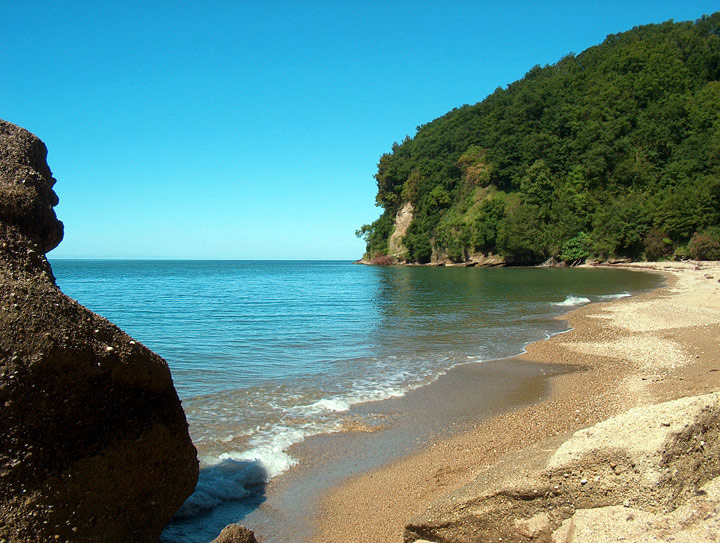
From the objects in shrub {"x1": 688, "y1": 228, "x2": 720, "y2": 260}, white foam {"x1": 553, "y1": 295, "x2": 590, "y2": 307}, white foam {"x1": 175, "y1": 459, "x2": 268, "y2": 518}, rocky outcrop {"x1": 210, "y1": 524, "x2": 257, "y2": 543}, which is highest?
shrub {"x1": 688, "y1": 228, "x2": 720, "y2": 260}

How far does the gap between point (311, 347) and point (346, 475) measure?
1026 centimetres

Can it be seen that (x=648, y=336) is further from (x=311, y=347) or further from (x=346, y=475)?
(x=346, y=475)

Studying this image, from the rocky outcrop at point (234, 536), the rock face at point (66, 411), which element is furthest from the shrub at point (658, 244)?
the rock face at point (66, 411)

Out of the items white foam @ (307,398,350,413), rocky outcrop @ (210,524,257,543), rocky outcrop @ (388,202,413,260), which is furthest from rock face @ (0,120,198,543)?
rocky outcrop @ (388,202,413,260)

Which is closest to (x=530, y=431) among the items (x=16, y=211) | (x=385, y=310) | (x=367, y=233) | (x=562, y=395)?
(x=562, y=395)

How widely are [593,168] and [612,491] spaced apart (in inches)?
3517

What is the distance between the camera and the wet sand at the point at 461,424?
565 centimetres

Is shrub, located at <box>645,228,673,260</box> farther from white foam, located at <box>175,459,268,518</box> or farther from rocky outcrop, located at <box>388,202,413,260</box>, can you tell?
white foam, located at <box>175,459,268,518</box>

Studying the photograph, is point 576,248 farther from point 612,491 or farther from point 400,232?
point 612,491

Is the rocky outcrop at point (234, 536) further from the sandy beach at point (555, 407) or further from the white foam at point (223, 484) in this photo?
the white foam at point (223, 484)

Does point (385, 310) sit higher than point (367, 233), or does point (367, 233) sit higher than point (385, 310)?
point (367, 233)

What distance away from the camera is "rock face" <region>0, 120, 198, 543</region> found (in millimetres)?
3277

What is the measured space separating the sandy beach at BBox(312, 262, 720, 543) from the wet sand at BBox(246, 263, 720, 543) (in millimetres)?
22

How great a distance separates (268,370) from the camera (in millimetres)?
13273
